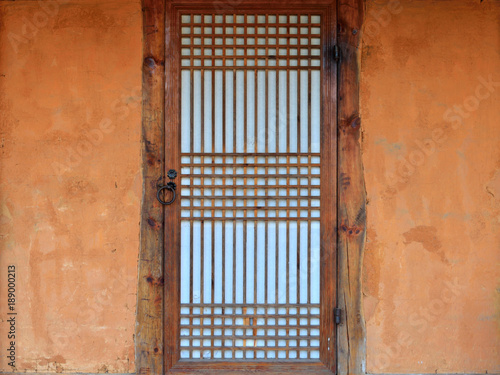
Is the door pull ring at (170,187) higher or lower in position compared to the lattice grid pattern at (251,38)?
lower

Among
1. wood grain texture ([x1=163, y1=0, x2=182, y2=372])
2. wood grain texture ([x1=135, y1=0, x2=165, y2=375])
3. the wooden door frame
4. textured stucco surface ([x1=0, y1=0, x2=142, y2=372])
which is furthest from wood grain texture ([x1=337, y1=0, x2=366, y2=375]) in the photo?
textured stucco surface ([x1=0, y1=0, x2=142, y2=372])

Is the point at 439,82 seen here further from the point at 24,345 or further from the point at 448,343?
the point at 24,345

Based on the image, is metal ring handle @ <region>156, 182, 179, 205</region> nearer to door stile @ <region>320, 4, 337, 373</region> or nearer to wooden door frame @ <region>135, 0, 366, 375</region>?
wooden door frame @ <region>135, 0, 366, 375</region>

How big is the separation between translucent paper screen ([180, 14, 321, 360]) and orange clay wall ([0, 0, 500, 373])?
325 millimetres

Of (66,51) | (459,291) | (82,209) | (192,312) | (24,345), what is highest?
(66,51)

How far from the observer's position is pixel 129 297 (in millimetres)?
2391

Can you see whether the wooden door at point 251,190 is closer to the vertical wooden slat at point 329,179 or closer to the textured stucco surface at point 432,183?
the vertical wooden slat at point 329,179

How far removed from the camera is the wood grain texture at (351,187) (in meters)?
2.39

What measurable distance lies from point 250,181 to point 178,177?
17.3 inches

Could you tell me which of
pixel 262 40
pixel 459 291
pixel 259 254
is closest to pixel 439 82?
pixel 262 40

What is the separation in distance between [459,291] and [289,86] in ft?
5.28

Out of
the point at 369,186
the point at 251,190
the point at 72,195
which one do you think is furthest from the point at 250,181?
the point at 72,195

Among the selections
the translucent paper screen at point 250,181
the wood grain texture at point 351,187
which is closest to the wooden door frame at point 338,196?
the wood grain texture at point 351,187

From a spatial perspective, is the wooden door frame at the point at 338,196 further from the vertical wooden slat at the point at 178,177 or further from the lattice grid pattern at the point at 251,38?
the lattice grid pattern at the point at 251,38
